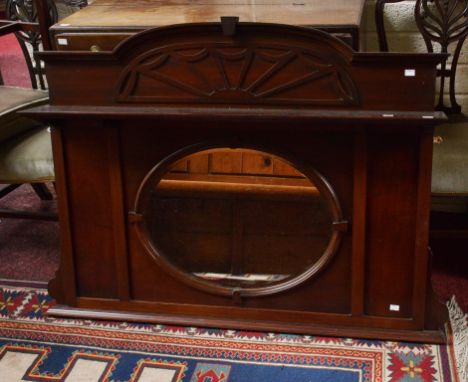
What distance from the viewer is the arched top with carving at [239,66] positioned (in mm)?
1758

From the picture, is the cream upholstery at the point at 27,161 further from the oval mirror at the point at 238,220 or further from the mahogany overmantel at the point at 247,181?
the oval mirror at the point at 238,220

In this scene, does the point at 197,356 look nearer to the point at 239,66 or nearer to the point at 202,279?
the point at 202,279

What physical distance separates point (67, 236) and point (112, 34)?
1.85ft

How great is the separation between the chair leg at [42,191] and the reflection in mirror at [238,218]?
3.65 ft

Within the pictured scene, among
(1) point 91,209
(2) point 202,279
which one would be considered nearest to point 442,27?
(2) point 202,279

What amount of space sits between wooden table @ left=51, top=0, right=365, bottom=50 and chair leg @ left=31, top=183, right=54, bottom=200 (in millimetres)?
979

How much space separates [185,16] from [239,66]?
0.37 m

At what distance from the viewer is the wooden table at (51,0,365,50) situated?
198 cm

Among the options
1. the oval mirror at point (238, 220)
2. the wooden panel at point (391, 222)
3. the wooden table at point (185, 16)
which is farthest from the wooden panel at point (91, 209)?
the wooden panel at point (391, 222)

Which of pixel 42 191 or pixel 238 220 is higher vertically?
pixel 238 220

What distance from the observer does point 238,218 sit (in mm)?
2021

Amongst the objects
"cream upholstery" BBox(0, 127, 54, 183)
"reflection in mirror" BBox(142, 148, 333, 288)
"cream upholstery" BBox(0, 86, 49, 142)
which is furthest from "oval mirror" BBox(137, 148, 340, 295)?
"cream upholstery" BBox(0, 86, 49, 142)

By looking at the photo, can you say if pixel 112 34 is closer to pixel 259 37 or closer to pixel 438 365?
pixel 259 37

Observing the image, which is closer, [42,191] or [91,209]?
[91,209]
